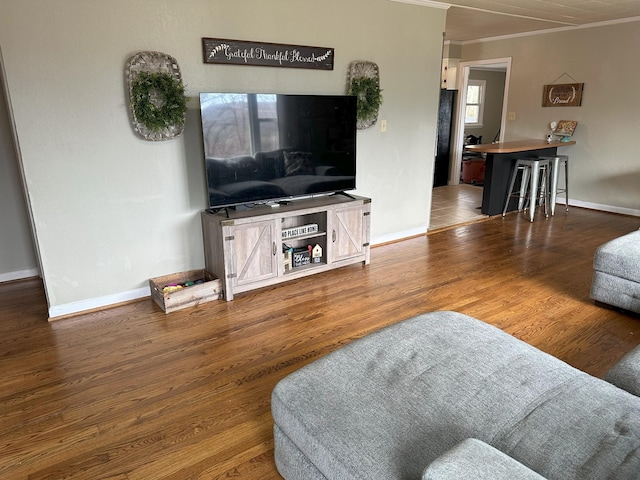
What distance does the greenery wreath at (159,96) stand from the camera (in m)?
3.08

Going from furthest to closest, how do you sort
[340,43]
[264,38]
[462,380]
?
1. [340,43]
2. [264,38]
3. [462,380]

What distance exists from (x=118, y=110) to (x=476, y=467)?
3036mm

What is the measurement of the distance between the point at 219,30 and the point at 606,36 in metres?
5.23

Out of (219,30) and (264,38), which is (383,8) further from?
(219,30)

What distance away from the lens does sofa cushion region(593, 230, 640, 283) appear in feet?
9.89

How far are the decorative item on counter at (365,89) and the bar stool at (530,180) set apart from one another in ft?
8.10

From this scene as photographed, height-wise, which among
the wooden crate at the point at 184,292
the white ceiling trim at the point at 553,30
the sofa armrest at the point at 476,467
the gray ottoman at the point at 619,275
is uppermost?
the white ceiling trim at the point at 553,30

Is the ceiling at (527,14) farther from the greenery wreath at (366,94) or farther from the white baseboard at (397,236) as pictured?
the white baseboard at (397,236)

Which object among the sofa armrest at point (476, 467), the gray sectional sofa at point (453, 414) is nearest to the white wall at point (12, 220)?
the gray sectional sofa at point (453, 414)

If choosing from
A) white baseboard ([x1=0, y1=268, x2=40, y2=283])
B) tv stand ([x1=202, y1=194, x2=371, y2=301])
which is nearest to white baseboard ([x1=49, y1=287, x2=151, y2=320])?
tv stand ([x1=202, y1=194, x2=371, y2=301])

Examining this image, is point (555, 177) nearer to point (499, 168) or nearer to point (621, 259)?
point (499, 168)

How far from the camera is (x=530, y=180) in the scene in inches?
235

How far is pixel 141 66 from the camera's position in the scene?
3104 millimetres

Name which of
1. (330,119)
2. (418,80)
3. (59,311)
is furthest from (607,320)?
(59,311)
